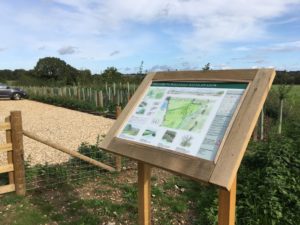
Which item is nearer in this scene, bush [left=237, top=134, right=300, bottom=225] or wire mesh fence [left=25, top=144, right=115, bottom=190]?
bush [left=237, top=134, right=300, bottom=225]

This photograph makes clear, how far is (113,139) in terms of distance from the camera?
3.30 metres

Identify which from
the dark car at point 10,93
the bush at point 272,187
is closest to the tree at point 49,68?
the dark car at point 10,93

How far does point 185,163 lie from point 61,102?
909 inches

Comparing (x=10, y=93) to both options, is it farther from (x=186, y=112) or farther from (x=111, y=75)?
(x=186, y=112)

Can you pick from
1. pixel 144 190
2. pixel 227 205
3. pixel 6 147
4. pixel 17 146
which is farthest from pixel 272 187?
pixel 6 147

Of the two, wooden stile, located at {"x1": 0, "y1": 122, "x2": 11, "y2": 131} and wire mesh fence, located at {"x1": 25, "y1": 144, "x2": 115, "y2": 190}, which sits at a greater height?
wooden stile, located at {"x1": 0, "y1": 122, "x2": 11, "y2": 131}

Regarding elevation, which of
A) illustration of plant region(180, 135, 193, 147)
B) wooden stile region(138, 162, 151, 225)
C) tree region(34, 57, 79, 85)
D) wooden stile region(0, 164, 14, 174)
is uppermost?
tree region(34, 57, 79, 85)

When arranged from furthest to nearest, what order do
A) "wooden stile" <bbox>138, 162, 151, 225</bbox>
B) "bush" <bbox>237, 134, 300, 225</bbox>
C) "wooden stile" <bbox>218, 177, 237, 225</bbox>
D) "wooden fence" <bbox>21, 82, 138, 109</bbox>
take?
"wooden fence" <bbox>21, 82, 138, 109</bbox>
"bush" <bbox>237, 134, 300, 225</bbox>
"wooden stile" <bbox>138, 162, 151, 225</bbox>
"wooden stile" <bbox>218, 177, 237, 225</bbox>

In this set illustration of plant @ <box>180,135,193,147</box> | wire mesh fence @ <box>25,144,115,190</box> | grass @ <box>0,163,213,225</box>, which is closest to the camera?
illustration of plant @ <box>180,135,193,147</box>

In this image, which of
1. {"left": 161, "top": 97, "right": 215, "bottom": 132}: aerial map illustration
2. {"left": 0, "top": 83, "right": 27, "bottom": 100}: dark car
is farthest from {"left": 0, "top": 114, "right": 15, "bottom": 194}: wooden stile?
{"left": 0, "top": 83, "right": 27, "bottom": 100}: dark car

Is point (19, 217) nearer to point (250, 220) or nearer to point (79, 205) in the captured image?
point (79, 205)

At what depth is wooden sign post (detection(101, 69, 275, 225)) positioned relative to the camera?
2.32 m

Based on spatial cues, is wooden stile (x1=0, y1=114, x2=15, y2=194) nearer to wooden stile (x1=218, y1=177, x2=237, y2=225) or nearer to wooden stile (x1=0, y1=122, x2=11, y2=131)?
wooden stile (x1=0, y1=122, x2=11, y2=131)

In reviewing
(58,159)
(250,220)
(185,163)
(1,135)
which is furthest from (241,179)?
(1,135)
